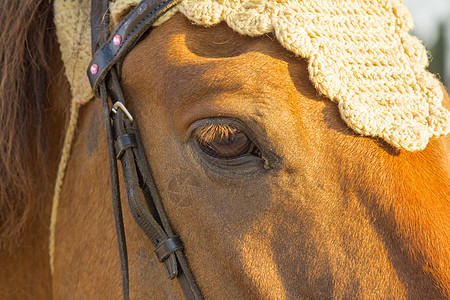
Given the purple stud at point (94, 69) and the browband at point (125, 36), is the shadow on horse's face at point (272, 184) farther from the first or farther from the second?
the purple stud at point (94, 69)

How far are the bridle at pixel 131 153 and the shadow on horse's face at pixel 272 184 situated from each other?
4cm

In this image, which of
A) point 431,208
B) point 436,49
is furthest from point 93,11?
point 436,49

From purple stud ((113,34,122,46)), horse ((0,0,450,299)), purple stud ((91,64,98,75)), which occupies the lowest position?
horse ((0,0,450,299))

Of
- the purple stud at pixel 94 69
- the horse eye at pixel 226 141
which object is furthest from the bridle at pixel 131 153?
the horse eye at pixel 226 141

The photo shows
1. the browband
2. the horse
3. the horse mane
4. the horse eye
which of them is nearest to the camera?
→ the horse

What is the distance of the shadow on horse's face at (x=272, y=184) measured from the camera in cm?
125

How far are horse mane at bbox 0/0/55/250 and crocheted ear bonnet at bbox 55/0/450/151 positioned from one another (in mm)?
441

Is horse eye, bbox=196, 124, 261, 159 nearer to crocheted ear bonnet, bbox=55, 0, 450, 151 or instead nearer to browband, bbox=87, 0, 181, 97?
crocheted ear bonnet, bbox=55, 0, 450, 151

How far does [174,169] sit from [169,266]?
0.30 meters

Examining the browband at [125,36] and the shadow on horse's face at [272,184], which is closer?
the shadow on horse's face at [272,184]

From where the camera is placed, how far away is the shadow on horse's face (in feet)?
4.11

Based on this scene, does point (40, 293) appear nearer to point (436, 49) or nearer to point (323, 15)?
point (323, 15)

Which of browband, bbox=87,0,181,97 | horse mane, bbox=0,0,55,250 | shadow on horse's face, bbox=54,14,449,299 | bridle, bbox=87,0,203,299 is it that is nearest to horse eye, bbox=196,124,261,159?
shadow on horse's face, bbox=54,14,449,299

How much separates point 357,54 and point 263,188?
508 mm
